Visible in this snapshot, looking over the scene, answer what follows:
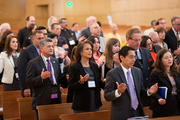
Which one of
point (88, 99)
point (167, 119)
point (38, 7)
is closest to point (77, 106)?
point (88, 99)

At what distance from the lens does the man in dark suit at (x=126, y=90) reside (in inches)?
150

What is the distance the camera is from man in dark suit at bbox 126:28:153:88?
4844 mm

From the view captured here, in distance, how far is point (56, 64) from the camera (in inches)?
195

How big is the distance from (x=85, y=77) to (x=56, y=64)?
34.8 inches

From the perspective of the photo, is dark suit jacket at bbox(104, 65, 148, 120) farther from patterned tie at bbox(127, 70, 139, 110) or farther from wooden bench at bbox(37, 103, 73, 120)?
wooden bench at bbox(37, 103, 73, 120)

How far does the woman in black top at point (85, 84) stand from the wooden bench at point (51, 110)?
0.91ft

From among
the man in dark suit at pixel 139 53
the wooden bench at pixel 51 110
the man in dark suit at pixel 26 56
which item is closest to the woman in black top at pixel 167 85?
the man in dark suit at pixel 139 53

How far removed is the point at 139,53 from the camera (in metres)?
5.07

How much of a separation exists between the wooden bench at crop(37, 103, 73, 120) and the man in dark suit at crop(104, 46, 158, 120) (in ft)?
3.55

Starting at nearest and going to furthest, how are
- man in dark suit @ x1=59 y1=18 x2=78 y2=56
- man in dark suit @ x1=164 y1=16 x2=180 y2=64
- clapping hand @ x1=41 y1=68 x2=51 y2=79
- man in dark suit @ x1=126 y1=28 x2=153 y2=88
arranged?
clapping hand @ x1=41 y1=68 x2=51 y2=79, man in dark suit @ x1=126 y1=28 x2=153 y2=88, man in dark suit @ x1=164 y1=16 x2=180 y2=64, man in dark suit @ x1=59 y1=18 x2=78 y2=56

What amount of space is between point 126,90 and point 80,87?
813 mm

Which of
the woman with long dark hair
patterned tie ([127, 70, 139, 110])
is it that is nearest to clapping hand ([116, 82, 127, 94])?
patterned tie ([127, 70, 139, 110])

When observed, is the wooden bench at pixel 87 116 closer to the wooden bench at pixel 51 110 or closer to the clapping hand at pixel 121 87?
the wooden bench at pixel 51 110

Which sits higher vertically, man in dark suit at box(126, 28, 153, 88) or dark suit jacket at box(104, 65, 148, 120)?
man in dark suit at box(126, 28, 153, 88)
